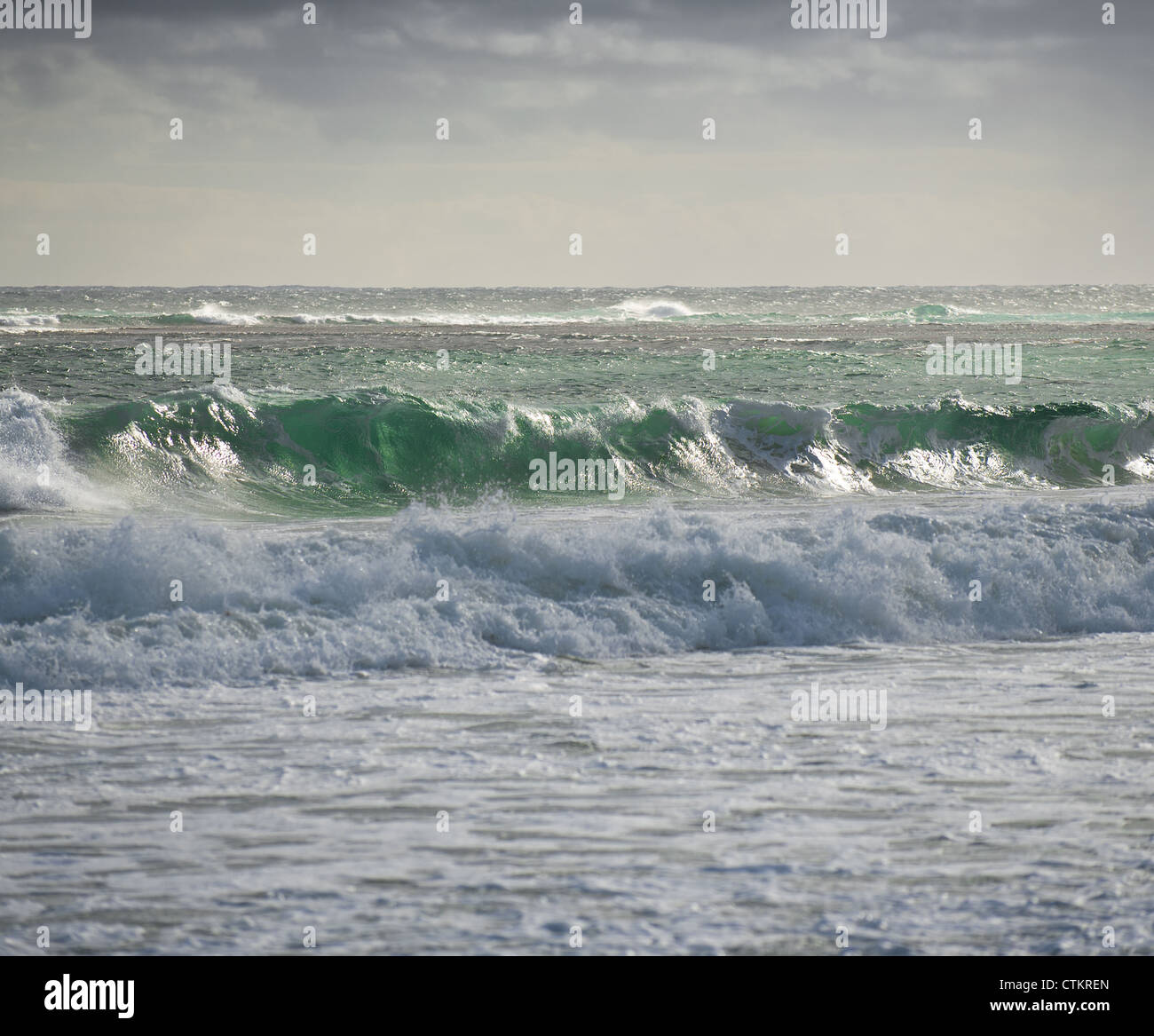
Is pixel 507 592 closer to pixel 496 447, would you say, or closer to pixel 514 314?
pixel 496 447

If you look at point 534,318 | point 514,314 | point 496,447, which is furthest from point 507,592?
point 514,314

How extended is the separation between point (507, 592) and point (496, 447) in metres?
8.63

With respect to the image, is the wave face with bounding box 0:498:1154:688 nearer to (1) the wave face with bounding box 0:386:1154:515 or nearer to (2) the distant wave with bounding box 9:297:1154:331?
(1) the wave face with bounding box 0:386:1154:515

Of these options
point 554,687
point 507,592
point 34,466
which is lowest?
point 554,687

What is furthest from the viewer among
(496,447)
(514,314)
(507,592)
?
(514,314)

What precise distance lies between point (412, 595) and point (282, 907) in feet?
14.5

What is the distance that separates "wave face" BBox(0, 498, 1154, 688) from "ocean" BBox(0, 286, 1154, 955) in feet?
0.12

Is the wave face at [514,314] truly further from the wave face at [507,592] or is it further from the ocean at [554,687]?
the wave face at [507,592]

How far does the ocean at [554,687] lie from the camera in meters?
4.27

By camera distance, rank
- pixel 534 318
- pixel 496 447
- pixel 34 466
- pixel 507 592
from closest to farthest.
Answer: pixel 507 592
pixel 34 466
pixel 496 447
pixel 534 318

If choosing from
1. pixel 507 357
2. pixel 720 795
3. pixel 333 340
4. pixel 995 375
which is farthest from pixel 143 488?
pixel 333 340

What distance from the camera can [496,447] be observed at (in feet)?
56.5

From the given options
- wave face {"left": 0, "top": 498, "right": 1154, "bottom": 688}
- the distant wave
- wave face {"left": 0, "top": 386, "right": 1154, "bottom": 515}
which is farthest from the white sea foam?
the distant wave

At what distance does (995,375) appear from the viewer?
28375mm
